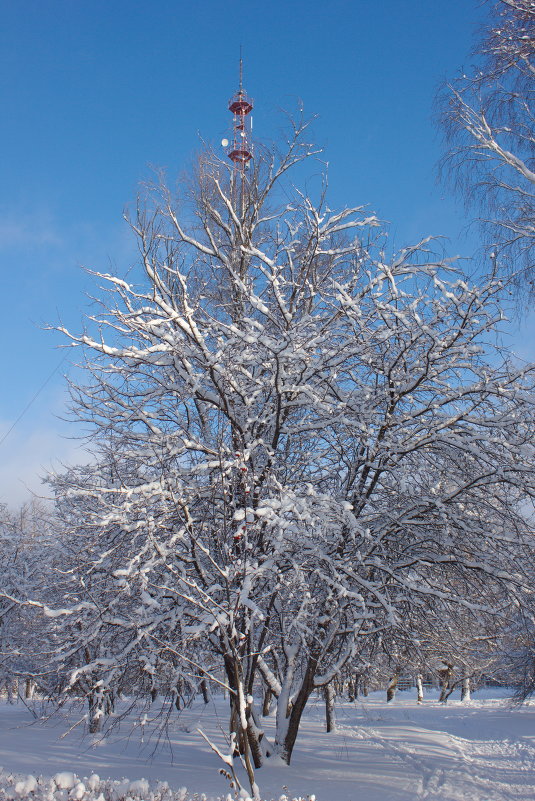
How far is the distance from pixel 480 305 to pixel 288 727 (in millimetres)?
6442

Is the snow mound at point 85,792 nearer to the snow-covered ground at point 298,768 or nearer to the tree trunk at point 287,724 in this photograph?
the snow-covered ground at point 298,768

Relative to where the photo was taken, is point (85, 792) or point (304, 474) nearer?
point (85, 792)


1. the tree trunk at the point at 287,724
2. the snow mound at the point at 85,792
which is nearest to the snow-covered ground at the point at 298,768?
the snow mound at the point at 85,792

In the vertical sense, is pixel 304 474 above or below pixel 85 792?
above

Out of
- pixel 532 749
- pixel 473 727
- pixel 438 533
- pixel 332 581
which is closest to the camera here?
pixel 332 581

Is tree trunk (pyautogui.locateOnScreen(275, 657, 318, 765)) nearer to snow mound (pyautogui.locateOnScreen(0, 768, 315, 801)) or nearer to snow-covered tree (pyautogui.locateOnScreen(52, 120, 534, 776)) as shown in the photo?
snow-covered tree (pyautogui.locateOnScreen(52, 120, 534, 776))

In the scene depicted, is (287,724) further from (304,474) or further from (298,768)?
(304,474)

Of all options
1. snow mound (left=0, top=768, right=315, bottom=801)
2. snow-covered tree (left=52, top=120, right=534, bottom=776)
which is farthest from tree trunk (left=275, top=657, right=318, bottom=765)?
snow mound (left=0, top=768, right=315, bottom=801)

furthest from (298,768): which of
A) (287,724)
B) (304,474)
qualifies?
(304,474)

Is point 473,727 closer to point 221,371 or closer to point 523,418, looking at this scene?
point 523,418

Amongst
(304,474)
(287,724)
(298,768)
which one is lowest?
(298,768)

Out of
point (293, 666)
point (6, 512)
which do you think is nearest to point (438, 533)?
point (293, 666)

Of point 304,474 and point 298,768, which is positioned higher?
point 304,474

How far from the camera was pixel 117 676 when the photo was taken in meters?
7.31
